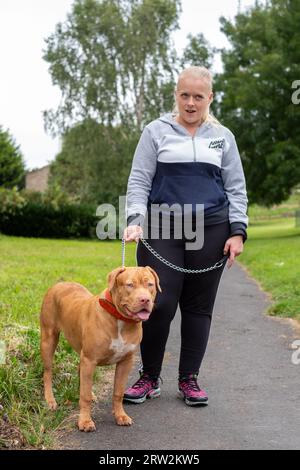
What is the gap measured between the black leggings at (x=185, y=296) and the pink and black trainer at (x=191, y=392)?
59mm

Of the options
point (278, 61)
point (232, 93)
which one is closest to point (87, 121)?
point (232, 93)

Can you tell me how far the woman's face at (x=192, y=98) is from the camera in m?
4.45

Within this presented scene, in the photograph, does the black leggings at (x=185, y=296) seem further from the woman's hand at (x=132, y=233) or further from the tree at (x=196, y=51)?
the tree at (x=196, y=51)

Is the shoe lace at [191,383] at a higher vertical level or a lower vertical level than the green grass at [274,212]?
lower

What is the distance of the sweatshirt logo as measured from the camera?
4.60 meters

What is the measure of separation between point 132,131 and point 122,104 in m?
1.58

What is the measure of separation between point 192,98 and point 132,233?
1.04 metres

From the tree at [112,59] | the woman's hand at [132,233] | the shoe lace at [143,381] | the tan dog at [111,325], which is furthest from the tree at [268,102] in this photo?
the tan dog at [111,325]

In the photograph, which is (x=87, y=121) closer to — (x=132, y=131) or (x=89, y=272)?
(x=132, y=131)

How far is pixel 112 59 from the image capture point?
35.2m

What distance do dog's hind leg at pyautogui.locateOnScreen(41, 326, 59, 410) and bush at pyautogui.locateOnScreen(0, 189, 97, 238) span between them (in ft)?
90.5

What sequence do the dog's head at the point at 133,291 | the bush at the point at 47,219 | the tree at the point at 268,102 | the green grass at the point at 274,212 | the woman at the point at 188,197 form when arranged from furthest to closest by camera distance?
the green grass at the point at 274,212, the bush at the point at 47,219, the tree at the point at 268,102, the woman at the point at 188,197, the dog's head at the point at 133,291

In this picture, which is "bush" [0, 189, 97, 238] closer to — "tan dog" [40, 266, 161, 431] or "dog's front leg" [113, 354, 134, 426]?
"tan dog" [40, 266, 161, 431]

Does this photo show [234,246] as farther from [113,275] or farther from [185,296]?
[113,275]
